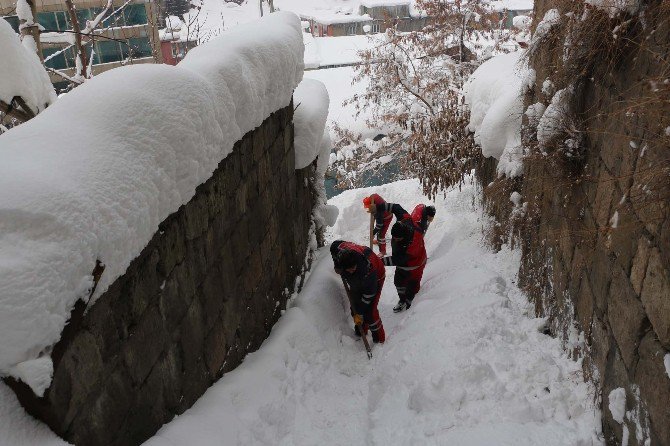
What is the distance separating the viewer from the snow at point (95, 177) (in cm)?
162

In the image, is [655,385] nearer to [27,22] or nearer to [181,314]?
[181,314]

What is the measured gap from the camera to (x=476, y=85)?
6973 millimetres

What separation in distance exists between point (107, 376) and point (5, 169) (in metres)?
0.91

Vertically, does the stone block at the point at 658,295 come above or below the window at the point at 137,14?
below

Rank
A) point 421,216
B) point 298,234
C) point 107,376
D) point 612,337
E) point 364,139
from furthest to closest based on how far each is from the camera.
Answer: point 364,139, point 421,216, point 298,234, point 612,337, point 107,376

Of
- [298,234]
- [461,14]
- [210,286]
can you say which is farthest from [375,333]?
[461,14]

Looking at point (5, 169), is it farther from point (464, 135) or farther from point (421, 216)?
point (464, 135)

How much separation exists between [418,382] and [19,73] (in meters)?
4.57

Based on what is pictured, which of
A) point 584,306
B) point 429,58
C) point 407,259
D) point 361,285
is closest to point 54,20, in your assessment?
point 429,58

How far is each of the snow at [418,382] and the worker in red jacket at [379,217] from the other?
6.76ft

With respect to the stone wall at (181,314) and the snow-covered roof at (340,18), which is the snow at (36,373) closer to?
the stone wall at (181,314)

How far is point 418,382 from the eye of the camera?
3928 millimetres

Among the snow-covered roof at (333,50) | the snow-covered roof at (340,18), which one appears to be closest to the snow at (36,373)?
the snow-covered roof at (333,50)

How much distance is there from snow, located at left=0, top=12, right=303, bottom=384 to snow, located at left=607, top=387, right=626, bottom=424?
2.43 meters
